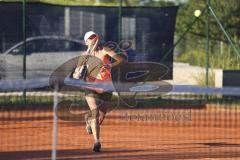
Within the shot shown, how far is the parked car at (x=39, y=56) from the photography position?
14938mm

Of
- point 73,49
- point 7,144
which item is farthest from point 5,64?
point 7,144

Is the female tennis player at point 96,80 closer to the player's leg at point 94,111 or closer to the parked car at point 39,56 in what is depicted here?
the player's leg at point 94,111

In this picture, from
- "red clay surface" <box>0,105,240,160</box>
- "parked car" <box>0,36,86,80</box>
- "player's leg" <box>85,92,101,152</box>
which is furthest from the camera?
"parked car" <box>0,36,86,80</box>

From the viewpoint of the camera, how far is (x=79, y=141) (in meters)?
10.5

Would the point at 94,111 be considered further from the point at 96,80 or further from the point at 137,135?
the point at 137,135

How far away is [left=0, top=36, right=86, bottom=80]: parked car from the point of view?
588 inches

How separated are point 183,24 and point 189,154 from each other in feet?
57.1

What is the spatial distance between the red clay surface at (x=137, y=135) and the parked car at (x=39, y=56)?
4.54ft

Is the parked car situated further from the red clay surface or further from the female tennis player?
the female tennis player

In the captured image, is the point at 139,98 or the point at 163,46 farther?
the point at 163,46

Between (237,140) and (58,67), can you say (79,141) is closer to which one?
(237,140)

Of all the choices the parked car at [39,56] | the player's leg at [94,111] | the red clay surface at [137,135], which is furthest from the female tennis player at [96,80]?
the parked car at [39,56]

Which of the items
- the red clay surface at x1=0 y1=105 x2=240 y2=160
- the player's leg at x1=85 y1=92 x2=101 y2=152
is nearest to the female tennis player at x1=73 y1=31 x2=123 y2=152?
the player's leg at x1=85 y1=92 x2=101 y2=152

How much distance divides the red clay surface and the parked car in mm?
1383
